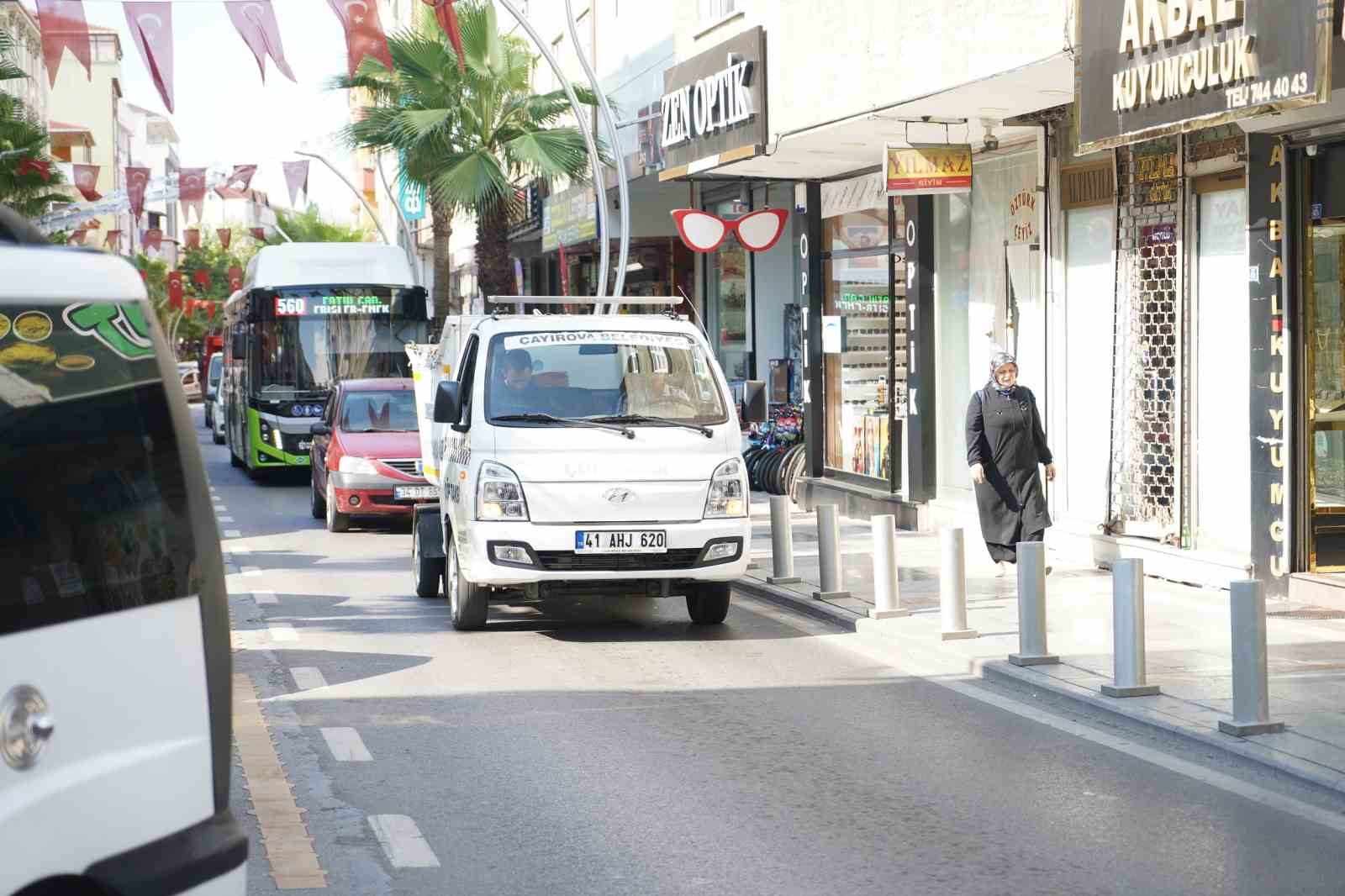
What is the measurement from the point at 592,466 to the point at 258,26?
872 centimetres

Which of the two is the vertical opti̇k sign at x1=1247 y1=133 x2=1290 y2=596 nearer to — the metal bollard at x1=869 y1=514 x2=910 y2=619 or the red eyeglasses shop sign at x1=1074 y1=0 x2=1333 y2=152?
the red eyeglasses shop sign at x1=1074 y1=0 x2=1333 y2=152

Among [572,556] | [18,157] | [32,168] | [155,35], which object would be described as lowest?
[572,556]

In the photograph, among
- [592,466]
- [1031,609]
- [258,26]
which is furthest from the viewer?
[258,26]

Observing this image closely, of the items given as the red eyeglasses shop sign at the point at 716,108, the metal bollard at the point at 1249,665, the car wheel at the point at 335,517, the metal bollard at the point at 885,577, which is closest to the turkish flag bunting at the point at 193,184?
the red eyeglasses shop sign at the point at 716,108

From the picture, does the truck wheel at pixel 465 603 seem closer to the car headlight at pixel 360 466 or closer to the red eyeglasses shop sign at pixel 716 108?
the car headlight at pixel 360 466

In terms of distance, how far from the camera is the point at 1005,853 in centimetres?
615

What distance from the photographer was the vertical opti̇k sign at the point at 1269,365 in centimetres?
1206

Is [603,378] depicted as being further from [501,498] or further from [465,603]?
[465,603]

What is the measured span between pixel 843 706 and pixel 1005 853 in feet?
9.56

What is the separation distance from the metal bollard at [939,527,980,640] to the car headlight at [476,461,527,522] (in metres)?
2.52

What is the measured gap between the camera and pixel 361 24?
1798cm

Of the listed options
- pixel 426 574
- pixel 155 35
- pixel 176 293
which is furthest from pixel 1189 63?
pixel 176 293

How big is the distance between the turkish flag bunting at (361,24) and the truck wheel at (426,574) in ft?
21.3

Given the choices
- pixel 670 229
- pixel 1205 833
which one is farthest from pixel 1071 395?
pixel 670 229
